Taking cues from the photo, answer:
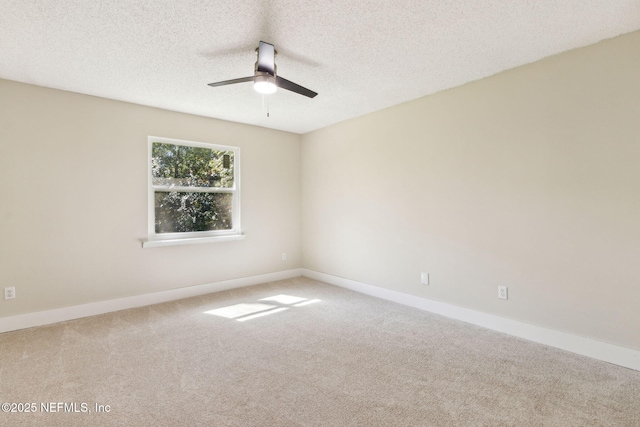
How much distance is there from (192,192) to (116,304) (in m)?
1.64

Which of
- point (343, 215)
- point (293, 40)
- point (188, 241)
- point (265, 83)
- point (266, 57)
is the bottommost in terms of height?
point (188, 241)

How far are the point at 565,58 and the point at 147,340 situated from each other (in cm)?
437

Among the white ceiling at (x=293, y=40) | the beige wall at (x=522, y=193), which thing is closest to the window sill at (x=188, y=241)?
the white ceiling at (x=293, y=40)

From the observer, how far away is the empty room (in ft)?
6.47

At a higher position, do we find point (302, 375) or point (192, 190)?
point (192, 190)

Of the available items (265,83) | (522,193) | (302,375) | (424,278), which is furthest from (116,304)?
(522,193)

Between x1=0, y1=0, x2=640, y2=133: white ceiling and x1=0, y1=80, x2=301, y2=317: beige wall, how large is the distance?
328mm

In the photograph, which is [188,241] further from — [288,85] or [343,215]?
[288,85]

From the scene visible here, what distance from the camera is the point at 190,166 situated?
4.22 m

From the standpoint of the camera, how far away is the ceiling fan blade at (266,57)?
7.66 ft

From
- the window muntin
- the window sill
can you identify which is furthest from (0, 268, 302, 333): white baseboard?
the window muntin

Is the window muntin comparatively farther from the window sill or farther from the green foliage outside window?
the window sill

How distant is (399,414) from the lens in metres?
1.76

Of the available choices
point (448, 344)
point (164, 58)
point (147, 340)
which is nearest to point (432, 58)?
point (164, 58)
